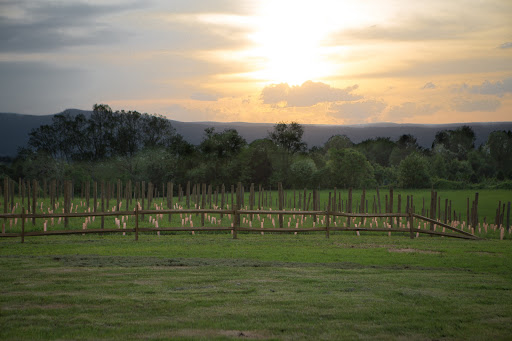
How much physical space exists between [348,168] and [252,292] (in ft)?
269

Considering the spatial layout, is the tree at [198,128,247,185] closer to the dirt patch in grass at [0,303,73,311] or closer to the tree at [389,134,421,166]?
the tree at [389,134,421,166]

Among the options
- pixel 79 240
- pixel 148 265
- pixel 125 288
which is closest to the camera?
pixel 125 288

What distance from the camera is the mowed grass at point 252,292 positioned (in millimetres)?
10570

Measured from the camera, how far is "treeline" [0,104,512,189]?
92375 mm

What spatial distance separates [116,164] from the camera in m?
102

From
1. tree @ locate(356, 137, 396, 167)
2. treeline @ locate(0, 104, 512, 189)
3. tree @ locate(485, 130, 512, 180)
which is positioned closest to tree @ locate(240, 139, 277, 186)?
treeline @ locate(0, 104, 512, 189)

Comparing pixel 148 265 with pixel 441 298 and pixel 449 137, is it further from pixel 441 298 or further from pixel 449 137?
pixel 449 137

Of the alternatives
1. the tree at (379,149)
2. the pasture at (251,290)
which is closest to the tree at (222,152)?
the tree at (379,149)

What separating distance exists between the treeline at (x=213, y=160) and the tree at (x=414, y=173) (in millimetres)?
153

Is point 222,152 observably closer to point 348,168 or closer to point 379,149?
point 348,168

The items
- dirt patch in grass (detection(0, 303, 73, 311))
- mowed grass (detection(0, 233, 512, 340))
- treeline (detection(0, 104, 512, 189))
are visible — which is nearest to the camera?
mowed grass (detection(0, 233, 512, 340))

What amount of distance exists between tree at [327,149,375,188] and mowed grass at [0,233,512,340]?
7158 centimetres

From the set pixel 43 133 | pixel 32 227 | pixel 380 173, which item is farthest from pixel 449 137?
pixel 32 227

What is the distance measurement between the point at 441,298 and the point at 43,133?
11181 centimetres
